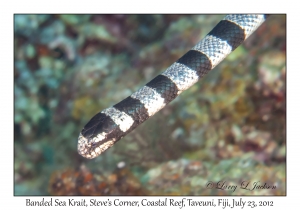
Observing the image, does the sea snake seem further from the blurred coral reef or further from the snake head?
the blurred coral reef

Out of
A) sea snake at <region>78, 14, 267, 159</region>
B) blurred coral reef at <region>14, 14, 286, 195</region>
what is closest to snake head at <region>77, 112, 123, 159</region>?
sea snake at <region>78, 14, 267, 159</region>

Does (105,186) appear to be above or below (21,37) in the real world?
below

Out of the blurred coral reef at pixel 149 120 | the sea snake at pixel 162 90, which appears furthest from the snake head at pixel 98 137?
the blurred coral reef at pixel 149 120

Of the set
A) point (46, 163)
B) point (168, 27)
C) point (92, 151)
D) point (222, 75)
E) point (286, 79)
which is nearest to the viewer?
point (92, 151)

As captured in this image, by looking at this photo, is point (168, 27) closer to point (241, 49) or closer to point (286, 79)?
point (241, 49)
